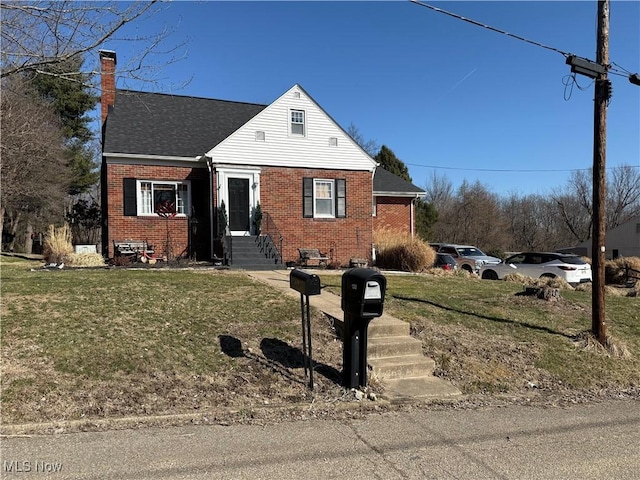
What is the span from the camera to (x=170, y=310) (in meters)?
7.30

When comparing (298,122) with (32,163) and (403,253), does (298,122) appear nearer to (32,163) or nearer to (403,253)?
(403,253)

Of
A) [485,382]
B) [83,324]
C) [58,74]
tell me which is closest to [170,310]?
[83,324]

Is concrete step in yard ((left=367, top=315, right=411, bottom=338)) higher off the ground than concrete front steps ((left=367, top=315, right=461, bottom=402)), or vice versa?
concrete step in yard ((left=367, top=315, right=411, bottom=338))

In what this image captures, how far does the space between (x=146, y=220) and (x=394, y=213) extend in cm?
1229

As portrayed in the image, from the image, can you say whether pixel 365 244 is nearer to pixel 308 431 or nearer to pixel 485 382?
pixel 485 382

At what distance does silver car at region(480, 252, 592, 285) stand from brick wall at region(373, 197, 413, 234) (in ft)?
18.7

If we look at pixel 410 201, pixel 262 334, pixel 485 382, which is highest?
pixel 410 201

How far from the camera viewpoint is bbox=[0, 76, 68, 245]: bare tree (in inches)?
818

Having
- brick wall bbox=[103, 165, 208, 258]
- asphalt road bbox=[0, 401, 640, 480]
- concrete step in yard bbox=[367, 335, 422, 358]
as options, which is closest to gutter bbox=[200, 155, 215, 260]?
brick wall bbox=[103, 165, 208, 258]

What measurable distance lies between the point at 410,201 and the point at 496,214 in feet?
105

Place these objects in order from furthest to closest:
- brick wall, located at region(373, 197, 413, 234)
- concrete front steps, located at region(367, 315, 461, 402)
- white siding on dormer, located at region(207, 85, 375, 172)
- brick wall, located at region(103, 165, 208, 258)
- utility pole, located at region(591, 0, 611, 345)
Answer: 1. brick wall, located at region(373, 197, 413, 234)
2. white siding on dormer, located at region(207, 85, 375, 172)
3. brick wall, located at region(103, 165, 208, 258)
4. utility pole, located at region(591, 0, 611, 345)
5. concrete front steps, located at region(367, 315, 461, 402)

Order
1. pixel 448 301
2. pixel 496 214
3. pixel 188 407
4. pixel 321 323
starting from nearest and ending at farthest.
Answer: pixel 188 407, pixel 321 323, pixel 448 301, pixel 496 214

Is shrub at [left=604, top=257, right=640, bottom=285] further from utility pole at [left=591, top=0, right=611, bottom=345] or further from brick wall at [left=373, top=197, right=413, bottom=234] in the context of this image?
utility pole at [left=591, top=0, right=611, bottom=345]

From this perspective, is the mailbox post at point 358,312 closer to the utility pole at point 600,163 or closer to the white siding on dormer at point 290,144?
the utility pole at point 600,163
